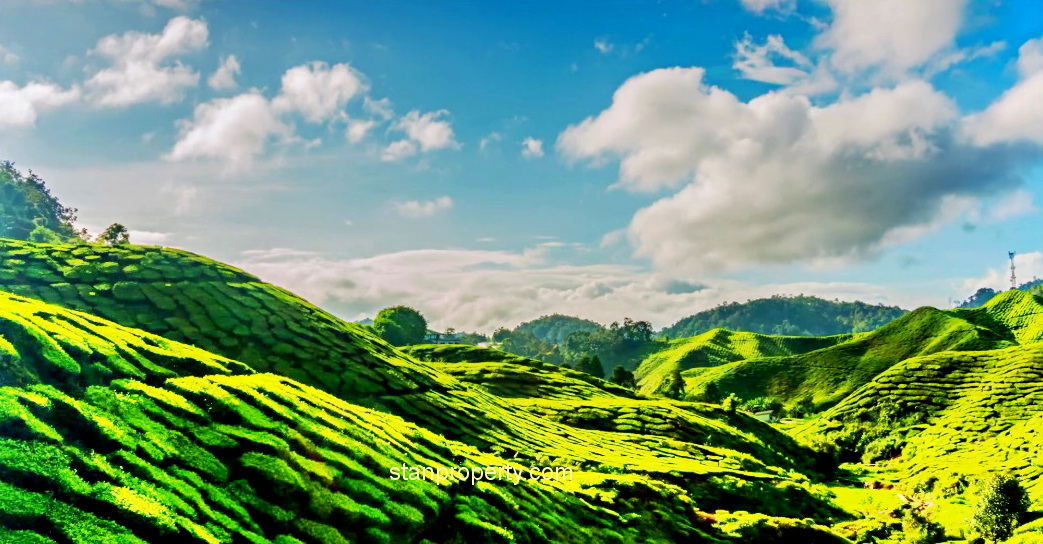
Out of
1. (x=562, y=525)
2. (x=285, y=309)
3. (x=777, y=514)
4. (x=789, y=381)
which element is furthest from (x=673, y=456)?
(x=789, y=381)

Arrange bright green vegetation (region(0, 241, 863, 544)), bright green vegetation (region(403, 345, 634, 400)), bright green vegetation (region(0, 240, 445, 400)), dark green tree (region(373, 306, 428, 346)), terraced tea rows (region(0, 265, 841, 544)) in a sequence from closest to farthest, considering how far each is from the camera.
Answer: terraced tea rows (region(0, 265, 841, 544)), bright green vegetation (region(0, 241, 863, 544)), bright green vegetation (region(0, 240, 445, 400)), bright green vegetation (region(403, 345, 634, 400)), dark green tree (region(373, 306, 428, 346))

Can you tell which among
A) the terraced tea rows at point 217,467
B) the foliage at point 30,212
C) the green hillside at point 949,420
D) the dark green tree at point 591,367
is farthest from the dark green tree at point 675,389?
the foliage at point 30,212

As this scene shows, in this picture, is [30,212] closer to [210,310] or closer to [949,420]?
[210,310]

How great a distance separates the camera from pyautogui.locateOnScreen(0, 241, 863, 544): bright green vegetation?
19.0 metres

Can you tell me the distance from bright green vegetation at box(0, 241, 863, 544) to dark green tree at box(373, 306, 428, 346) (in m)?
113

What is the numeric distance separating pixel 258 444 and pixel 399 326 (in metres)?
163

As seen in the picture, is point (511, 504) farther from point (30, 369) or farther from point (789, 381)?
point (789, 381)

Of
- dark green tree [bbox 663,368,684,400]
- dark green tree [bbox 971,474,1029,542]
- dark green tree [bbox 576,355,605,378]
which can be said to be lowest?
dark green tree [bbox 971,474,1029,542]

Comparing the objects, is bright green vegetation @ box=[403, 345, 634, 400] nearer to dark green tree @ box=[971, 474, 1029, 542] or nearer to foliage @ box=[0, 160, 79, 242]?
dark green tree @ box=[971, 474, 1029, 542]

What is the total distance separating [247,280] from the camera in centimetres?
7406

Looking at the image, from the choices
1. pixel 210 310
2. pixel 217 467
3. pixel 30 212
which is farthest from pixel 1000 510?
pixel 30 212

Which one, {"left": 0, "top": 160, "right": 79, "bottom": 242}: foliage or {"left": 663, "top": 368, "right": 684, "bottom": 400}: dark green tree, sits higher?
{"left": 0, "top": 160, "right": 79, "bottom": 242}: foliage

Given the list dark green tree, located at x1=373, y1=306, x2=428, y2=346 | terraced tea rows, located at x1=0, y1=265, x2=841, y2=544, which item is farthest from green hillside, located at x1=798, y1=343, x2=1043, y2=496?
dark green tree, located at x1=373, y1=306, x2=428, y2=346

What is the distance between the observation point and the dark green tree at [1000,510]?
50812mm
